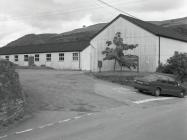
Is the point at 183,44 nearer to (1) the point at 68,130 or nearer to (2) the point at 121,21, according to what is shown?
(2) the point at 121,21

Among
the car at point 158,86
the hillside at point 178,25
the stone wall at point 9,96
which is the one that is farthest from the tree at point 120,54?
the hillside at point 178,25

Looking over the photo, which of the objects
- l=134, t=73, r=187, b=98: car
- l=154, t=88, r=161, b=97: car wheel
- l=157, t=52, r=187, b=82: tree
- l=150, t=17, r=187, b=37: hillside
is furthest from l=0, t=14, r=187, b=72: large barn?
l=150, t=17, r=187, b=37: hillside

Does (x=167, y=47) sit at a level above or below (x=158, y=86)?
above

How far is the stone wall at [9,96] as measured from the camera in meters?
Result: 11.1

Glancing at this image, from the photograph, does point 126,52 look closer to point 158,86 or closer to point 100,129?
point 158,86

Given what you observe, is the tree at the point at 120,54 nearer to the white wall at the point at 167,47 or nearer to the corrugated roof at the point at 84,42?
the white wall at the point at 167,47

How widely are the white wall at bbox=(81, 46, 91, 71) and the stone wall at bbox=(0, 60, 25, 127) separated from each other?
97.3 feet

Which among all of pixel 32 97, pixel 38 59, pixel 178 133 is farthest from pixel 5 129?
pixel 38 59

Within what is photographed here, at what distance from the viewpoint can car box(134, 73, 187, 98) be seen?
82.4 ft

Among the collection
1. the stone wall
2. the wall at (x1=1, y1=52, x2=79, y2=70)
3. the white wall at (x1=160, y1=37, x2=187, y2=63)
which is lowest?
the stone wall

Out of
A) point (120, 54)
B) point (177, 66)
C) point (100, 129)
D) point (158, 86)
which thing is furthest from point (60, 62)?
point (100, 129)

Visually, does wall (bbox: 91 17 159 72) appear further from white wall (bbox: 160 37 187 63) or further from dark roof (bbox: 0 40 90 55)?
dark roof (bbox: 0 40 90 55)

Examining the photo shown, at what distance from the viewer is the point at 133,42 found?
42.2 meters

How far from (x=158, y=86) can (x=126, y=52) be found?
59.0ft
